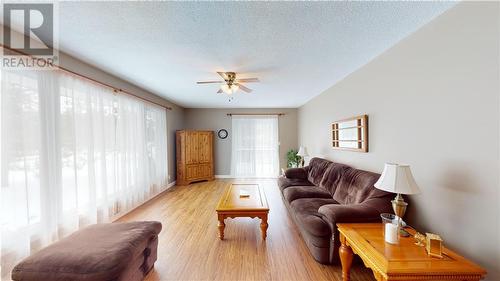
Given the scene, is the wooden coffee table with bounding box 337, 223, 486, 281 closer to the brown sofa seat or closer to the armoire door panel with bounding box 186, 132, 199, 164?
the brown sofa seat

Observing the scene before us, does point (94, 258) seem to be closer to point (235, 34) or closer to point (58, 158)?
point (58, 158)

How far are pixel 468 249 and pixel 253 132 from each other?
17.0 ft

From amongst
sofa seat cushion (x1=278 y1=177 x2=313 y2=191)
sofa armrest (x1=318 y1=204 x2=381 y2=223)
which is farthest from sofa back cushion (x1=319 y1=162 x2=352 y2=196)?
sofa armrest (x1=318 y1=204 x2=381 y2=223)

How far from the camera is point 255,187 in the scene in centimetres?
352

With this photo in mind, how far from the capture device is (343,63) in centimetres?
265

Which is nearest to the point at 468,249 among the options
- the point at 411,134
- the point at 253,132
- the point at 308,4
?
the point at 411,134

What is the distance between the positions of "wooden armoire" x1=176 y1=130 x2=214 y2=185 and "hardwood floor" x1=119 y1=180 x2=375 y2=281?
1.94 m

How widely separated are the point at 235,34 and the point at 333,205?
2021 mm

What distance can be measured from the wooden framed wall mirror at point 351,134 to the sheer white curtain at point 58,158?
3812mm

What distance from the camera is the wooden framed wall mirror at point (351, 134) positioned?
273 centimetres

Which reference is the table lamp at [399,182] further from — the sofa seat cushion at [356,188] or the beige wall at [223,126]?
the beige wall at [223,126]

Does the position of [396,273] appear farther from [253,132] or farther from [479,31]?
[253,132]

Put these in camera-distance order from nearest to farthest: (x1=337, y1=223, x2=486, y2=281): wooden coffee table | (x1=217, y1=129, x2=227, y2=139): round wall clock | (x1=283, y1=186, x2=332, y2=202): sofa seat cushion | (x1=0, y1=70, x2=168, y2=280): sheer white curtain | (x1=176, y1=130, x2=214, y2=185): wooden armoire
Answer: (x1=337, y1=223, x2=486, y2=281): wooden coffee table, (x1=0, y1=70, x2=168, y2=280): sheer white curtain, (x1=283, y1=186, x2=332, y2=202): sofa seat cushion, (x1=176, y1=130, x2=214, y2=185): wooden armoire, (x1=217, y1=129, x2=227, y2=139): round wall clock

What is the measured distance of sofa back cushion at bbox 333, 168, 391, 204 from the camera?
2.19m
